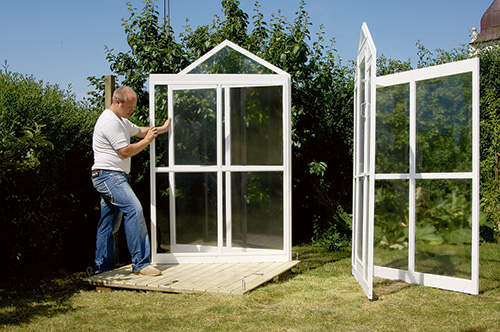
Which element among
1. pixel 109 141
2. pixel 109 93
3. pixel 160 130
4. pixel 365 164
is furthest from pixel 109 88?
pixel 365 164

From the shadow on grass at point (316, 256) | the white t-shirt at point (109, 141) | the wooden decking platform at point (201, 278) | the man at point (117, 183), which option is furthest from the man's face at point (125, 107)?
the shadow on grass at point (316, 256)

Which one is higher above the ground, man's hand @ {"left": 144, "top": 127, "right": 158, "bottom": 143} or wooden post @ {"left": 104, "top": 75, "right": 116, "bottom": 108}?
wooden post @ {"left": 104, "top": 75, "right": 116, "bottom": 108}

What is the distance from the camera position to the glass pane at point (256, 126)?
5277 mm

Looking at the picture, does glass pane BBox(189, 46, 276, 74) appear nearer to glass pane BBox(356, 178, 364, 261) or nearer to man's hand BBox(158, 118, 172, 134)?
man's hand BBox(158, 118, 172, 134)

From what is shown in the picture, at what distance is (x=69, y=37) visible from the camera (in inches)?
259

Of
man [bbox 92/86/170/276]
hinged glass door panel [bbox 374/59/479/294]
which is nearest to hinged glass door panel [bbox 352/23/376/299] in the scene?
hinged glass door panel [bbox 374/59/479/294]

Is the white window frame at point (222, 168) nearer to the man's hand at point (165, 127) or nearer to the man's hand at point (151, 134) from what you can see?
the man's hand at point (165, 127)

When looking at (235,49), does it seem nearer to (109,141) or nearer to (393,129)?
(109,141)

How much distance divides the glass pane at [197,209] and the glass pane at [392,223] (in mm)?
1720

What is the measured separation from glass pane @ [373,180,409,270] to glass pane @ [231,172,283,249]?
1058 mm

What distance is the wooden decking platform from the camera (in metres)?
4.20

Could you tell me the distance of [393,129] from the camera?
480 cm

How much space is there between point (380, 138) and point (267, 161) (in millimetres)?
1213

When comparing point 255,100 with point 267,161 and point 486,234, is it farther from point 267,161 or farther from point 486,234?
point 486,234
